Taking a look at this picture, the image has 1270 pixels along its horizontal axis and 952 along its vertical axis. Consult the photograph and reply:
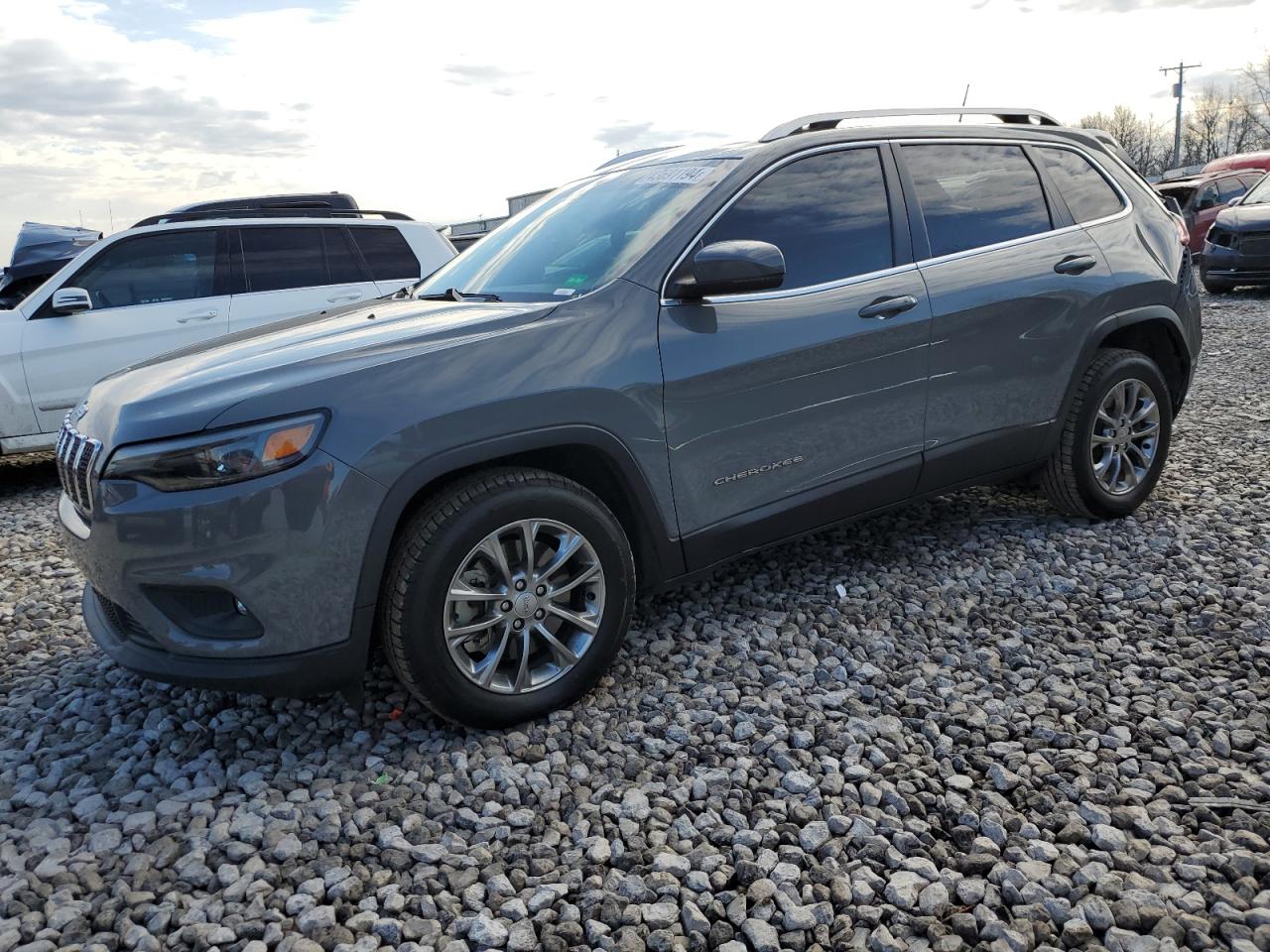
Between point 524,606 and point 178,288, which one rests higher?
point 178,288

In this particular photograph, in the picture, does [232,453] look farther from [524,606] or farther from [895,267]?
[895,267]

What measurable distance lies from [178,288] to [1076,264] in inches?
236

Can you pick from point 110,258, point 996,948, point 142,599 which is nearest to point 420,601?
point 142,599

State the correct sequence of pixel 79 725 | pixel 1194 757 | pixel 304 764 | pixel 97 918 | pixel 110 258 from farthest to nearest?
pixel 110 258 → pixel 79 725 → pixel 304 764 → pixel 1194 757 → pixel 97 918

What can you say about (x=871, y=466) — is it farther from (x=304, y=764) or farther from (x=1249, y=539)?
(x=304, y=764)

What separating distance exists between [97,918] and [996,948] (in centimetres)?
213

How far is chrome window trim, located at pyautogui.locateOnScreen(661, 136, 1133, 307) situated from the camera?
3.46m

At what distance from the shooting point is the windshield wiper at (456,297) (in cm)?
373

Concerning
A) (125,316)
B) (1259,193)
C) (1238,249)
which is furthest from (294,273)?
(1259,193)

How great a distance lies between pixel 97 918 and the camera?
2459mm

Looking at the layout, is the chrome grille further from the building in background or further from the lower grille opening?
the building in background

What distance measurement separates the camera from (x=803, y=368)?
3.58 metres

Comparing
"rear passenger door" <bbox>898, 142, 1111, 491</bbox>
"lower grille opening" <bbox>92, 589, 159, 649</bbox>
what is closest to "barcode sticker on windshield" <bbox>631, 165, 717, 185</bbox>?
"rear passenger door" <bbox>898, 142, 1111, 491</bbox>

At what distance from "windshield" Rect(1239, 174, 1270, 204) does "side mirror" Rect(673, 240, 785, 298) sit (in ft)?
44.7
